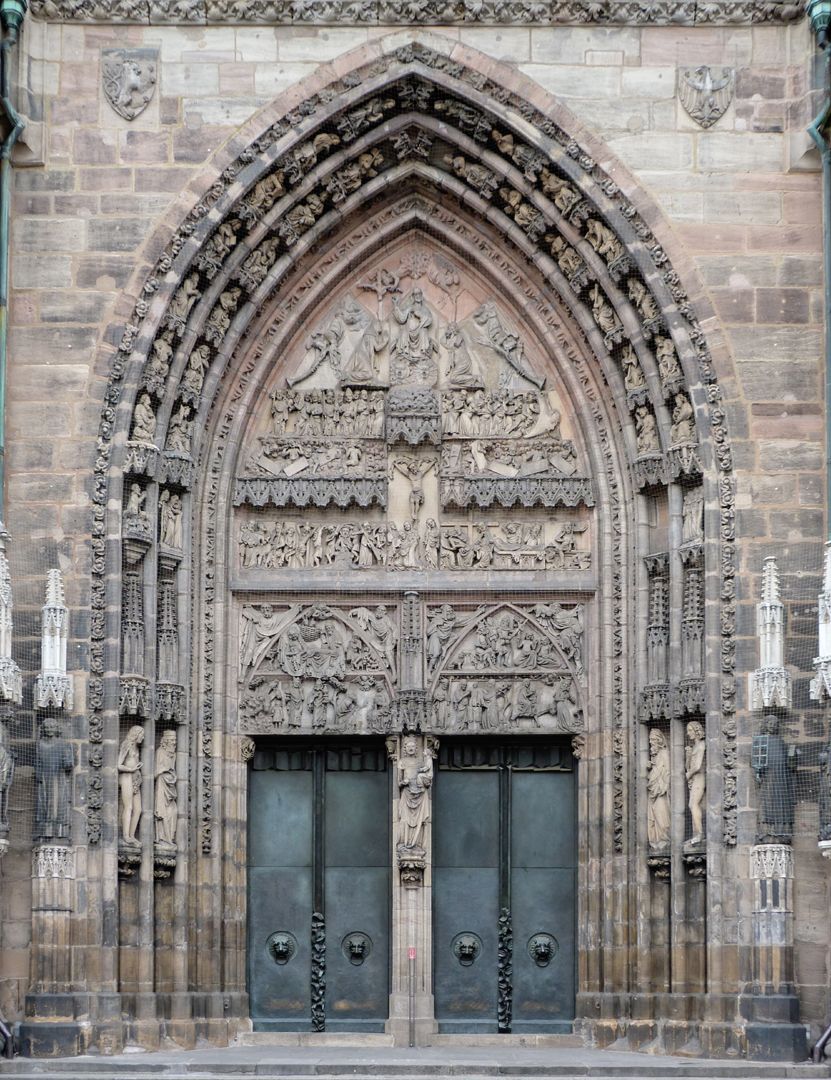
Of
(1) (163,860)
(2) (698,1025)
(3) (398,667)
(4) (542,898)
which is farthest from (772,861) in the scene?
(1) (163,860)

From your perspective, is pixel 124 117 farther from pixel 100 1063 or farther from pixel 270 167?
pixel 100 1063

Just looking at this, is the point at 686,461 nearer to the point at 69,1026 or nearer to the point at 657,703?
the point at 657,703

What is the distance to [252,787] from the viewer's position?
2312 centimetres

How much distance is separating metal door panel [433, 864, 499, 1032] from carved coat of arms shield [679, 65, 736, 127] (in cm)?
729

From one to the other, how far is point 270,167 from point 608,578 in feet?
16.4

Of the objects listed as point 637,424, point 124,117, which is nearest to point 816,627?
point 637,424

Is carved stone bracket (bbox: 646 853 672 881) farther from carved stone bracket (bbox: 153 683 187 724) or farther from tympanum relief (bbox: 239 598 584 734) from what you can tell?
carved stone bracket (bbox: 153 683 187 724)

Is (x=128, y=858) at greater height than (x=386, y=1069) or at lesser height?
greater

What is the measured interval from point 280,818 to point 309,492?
123 inches

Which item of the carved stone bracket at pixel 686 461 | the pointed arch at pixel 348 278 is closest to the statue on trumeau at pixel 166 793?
the pointed arch at pixel 348 278

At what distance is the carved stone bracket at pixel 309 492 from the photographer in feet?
76.2

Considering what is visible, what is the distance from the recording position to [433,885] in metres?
23.0

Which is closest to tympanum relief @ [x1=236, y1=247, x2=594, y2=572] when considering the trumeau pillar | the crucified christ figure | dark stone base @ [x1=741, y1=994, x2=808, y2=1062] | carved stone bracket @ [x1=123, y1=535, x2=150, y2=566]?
the crucified christ figure

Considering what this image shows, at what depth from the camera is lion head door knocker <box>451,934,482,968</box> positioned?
22.9 m
